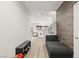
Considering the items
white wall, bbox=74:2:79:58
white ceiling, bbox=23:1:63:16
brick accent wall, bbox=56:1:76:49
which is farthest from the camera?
white ceiling, bbox=23:1:63:16

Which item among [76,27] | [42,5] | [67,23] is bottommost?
[76,27]

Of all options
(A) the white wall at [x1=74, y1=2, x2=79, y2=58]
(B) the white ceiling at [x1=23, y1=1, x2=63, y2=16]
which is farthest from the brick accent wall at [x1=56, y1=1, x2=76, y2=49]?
(B) the white ceiling at [x1=23, y1=1, x2=63, y2=16]

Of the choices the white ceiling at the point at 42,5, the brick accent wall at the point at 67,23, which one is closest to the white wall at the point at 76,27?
the brick accent wall at the point at 67,23

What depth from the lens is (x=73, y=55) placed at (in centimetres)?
387

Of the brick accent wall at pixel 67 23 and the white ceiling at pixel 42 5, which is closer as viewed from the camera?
the brick accent wall at pixel 67 23

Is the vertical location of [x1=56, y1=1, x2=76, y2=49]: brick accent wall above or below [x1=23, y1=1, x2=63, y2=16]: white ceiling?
below

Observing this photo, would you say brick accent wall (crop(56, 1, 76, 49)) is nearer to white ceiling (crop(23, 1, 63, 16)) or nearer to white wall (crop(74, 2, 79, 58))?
white wall (crop(74, 2, 79, 58))

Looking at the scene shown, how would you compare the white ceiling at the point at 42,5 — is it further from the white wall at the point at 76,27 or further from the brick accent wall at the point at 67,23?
the white wall at the point at 76,27

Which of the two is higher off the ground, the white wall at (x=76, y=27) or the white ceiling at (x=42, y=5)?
the white ceiling at (x=42, y=5)

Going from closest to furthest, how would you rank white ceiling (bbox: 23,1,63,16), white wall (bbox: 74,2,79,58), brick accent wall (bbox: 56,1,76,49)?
white wall (bbox: 74,2,79,58) → brick accent wall (bbox: 56,1,76,49) → white ceiling (bbox: 23,1,63,16)

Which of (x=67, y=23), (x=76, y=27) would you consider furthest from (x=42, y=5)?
(x=76, y=27)

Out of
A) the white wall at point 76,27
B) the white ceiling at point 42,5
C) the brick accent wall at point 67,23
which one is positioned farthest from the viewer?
the white ceiling at point 42,5

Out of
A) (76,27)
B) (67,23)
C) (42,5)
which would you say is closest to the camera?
(76,27)

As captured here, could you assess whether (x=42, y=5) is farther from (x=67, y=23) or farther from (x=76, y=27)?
(x=76, y=27)
